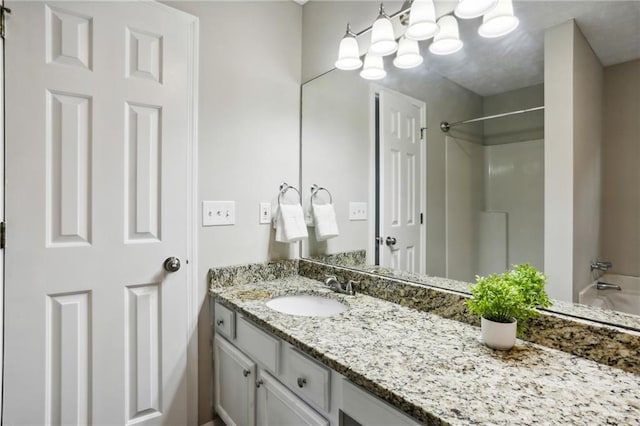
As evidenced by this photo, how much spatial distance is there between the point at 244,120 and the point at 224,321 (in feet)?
3.34

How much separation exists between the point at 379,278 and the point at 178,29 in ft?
4.83

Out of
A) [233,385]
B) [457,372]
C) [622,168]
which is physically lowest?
[233,385]

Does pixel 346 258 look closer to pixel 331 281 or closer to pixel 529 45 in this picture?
pixel 331 281

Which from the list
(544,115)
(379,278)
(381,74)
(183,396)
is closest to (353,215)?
(379,278)

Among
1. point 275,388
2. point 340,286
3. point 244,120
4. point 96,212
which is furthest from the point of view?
point 244,120

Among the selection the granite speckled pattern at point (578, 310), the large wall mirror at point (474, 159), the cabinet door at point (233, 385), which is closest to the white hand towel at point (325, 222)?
the large wall mirror at point (474, 159)

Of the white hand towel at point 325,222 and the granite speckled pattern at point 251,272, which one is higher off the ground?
the white hand towel at point 325,222

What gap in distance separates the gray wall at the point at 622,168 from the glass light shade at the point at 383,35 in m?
0.79

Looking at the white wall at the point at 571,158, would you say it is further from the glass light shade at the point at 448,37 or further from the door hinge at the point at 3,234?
the door hinge at the point at 3,234

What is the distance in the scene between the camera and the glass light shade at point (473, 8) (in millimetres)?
1124

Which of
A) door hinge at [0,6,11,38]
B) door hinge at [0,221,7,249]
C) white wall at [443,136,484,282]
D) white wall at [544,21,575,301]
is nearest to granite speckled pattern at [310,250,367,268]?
white wall at [443,136,484,282]

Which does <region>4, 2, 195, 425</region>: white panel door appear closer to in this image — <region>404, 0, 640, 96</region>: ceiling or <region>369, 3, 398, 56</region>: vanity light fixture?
<region>369, 3, 398, 56</region>: vanity light fixture

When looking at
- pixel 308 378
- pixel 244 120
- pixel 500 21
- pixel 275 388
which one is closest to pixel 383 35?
pixel 500 21

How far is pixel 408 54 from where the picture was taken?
1.42 m
